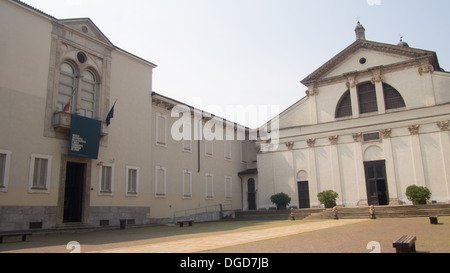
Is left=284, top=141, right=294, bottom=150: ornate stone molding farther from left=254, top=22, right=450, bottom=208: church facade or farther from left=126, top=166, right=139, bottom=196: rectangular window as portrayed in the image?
left=126, top=166, right=139, bottom=196: rectangular window

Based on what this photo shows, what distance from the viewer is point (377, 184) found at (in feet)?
103

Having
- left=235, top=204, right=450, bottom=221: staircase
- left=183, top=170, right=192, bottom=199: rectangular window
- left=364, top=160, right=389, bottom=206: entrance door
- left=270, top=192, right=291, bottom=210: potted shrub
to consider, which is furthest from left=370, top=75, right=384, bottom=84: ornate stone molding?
left=183, top=170, right=192, bottom=199: rectangular window

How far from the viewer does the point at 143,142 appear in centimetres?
2669

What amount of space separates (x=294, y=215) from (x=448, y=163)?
12.4 meters

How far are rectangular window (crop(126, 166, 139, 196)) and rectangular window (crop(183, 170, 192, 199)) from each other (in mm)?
5433

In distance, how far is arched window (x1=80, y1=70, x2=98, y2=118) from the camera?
75.5 feet

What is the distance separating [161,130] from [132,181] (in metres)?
5.00

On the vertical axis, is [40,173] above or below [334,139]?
below

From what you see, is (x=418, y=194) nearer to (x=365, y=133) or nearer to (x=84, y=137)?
(x=365, y=133)

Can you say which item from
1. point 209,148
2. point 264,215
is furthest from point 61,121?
point 264,215

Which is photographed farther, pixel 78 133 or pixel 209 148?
pixel 209 148

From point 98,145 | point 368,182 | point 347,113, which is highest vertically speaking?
point 347,113

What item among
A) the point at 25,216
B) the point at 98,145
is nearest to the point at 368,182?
the point at 98,145
